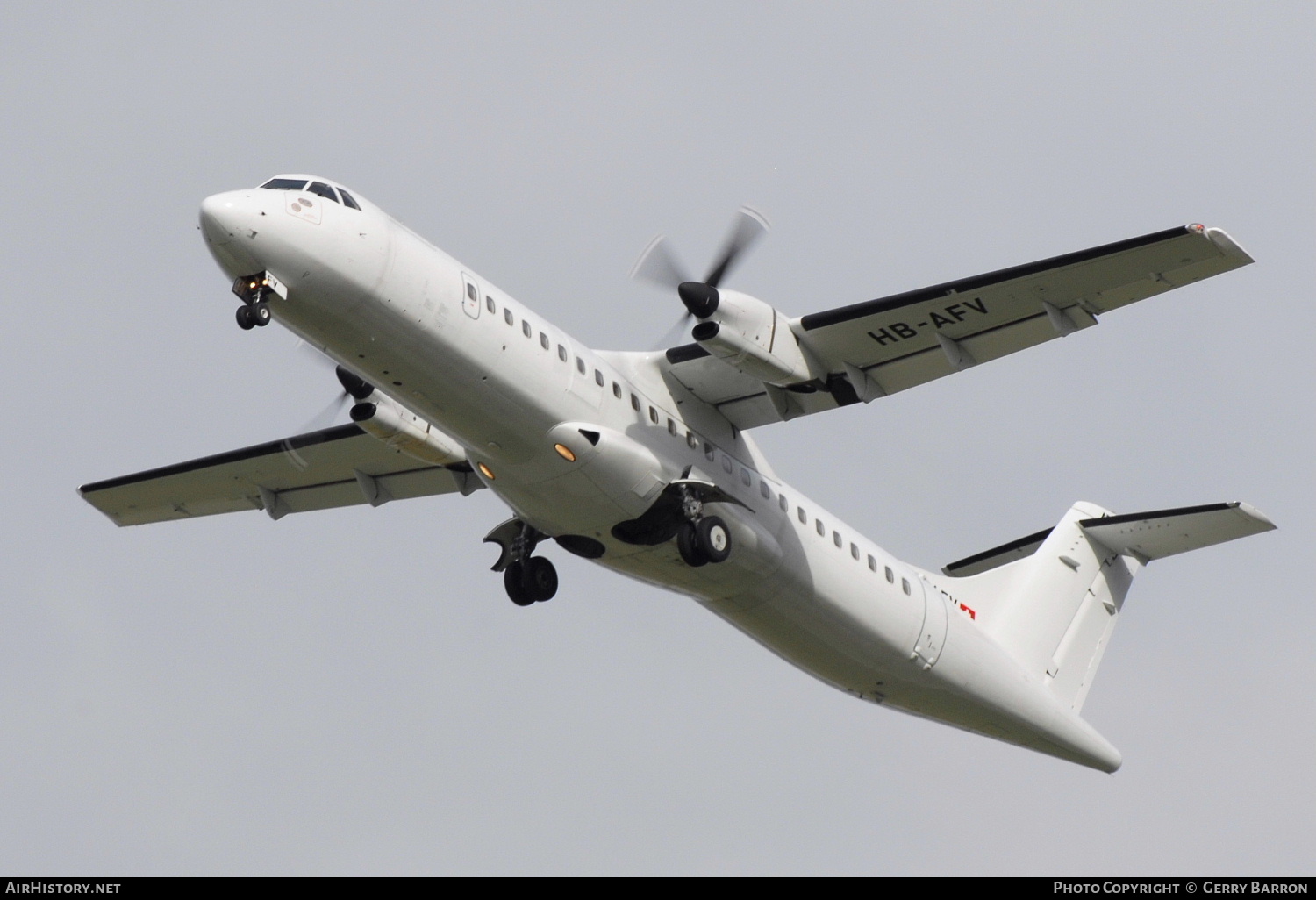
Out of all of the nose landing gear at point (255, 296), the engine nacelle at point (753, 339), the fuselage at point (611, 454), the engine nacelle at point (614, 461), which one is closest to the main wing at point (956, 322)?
the engine nacelle at point (753, 339)

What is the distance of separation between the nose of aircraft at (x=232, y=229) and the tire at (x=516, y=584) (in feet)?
16.2

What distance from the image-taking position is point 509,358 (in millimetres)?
16219

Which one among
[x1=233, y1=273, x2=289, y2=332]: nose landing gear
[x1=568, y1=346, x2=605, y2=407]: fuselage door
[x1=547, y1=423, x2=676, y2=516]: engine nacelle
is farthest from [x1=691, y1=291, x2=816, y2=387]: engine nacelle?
[x1=233, y1=273, x2=289, y2=332]: nose landing gear

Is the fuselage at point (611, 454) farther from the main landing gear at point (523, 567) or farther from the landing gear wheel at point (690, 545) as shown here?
the main landing gear at point (523, 567)

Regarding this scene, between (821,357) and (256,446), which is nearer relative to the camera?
(821,357)

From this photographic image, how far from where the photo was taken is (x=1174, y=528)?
69.5 feet

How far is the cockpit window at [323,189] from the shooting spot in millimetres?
15594

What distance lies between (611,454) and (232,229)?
4.22 meters

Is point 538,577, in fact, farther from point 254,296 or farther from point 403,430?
point 254,296

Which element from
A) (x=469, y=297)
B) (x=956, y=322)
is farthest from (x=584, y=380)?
(x=956, y=322)

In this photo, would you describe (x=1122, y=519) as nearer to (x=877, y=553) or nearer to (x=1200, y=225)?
(x=877, y=553)

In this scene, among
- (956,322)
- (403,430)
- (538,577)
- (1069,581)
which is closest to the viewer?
(956,322)

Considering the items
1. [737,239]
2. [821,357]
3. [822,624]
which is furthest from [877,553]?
[737,239]
